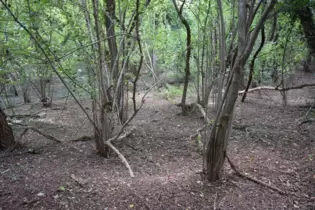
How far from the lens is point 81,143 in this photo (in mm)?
4008

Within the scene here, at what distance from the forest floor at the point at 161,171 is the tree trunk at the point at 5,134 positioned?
0.68 ft

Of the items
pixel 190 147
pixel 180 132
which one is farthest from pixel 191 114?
pixel 190 147

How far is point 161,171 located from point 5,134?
2.58m

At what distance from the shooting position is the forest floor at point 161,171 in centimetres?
209

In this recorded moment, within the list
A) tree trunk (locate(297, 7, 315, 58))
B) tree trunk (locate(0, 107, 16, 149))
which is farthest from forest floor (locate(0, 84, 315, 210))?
tree trunk (locate(297, 7, 315, 58))

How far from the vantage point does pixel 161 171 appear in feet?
10.5

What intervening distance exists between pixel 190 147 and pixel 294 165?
1717mm

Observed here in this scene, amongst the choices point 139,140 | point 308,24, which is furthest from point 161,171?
point 308,24

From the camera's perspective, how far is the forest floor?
2.09m

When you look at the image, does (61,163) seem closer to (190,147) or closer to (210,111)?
(190,147)

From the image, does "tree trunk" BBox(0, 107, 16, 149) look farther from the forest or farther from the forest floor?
the forest floor

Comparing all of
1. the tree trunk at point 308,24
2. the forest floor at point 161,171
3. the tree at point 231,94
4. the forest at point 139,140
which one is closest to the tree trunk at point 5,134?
the forest at point 139,140

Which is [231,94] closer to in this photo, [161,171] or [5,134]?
[161,171]

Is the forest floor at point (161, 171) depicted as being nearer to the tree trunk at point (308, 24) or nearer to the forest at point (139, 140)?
the forest at point (139, 140)
